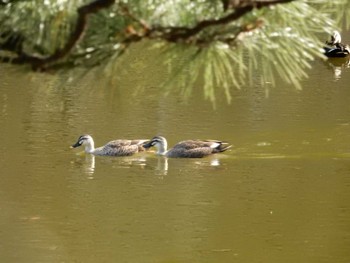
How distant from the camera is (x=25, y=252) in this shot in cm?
693

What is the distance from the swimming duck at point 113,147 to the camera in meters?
10.2

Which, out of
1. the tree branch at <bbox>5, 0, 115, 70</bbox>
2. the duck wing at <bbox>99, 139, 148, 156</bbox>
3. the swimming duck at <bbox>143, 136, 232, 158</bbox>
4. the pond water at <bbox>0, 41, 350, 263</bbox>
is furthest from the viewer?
the swimming duck at <bbox>143, 136, 232, 158</bbox>

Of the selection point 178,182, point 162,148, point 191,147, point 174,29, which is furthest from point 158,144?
point 174,29

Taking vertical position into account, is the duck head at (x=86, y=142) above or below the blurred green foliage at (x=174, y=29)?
below

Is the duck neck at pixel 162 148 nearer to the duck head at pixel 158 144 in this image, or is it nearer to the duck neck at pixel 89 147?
the duck head at pixel 158 144

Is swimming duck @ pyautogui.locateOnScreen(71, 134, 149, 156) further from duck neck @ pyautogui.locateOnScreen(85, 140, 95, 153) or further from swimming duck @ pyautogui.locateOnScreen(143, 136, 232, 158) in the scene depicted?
swimming duck @ pyautogui.locateOnScreen(143, 136, 232, 158)

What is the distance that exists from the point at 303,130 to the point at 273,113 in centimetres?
89

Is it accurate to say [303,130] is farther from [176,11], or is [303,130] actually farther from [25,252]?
[176,11]

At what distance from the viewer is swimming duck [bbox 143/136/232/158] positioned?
33.8ft

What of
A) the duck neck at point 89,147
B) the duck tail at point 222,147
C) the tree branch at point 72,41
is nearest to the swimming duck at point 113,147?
the duck neck at point 89,147

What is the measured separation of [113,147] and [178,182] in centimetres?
138

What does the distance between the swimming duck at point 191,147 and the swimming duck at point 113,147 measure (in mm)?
136

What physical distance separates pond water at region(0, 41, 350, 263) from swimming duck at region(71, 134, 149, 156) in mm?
99

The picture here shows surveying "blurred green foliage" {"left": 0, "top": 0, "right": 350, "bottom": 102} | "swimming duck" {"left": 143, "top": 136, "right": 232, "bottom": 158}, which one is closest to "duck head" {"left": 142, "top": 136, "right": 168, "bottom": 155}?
"swimming duck" {"left": 143, "top": 136, "right": 232, "bottom": 158}
